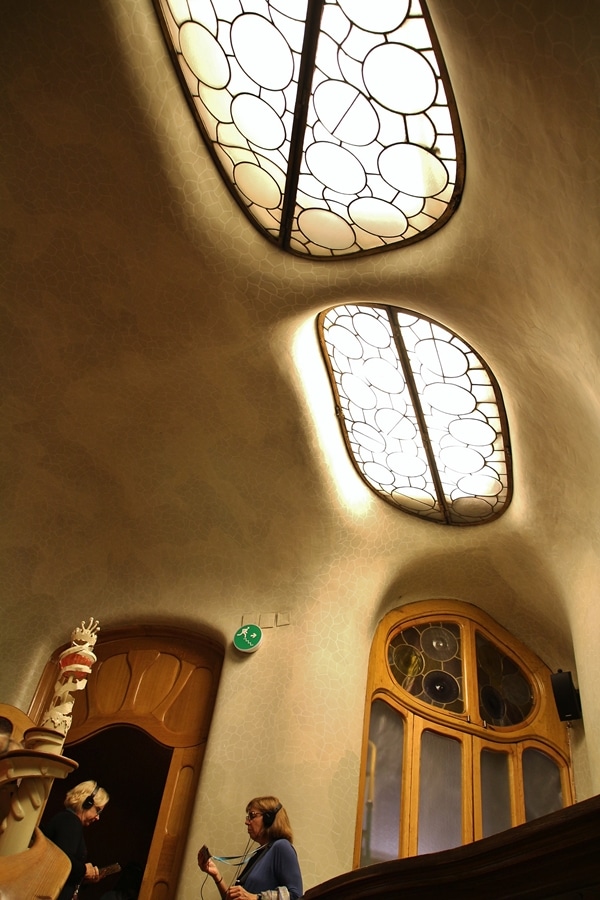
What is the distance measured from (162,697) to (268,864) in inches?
115

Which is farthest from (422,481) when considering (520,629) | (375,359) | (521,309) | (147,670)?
(147,670)

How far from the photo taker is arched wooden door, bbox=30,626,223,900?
5.49 metres

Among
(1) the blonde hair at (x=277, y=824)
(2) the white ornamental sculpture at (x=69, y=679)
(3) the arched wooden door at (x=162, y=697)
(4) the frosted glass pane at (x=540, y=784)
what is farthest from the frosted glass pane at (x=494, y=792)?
(2) the white ornamental sculpture at (x=69, y=679)

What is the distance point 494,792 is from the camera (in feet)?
19.1

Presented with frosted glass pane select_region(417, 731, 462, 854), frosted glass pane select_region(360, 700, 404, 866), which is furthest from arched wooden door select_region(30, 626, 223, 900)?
frosted glass pane select_region(417, 731, 462, 854)

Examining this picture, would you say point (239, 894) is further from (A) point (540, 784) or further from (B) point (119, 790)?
(B) point (119, 790)

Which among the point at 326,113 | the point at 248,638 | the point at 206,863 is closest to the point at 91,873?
the point at 206,863

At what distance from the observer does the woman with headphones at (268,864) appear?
10.2 feet

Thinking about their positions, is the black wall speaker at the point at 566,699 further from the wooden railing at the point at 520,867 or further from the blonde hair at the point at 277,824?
the wooden railing at the point at 520,867

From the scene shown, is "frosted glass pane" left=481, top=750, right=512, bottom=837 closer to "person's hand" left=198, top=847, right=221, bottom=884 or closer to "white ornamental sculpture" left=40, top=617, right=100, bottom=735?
"person's hand" left=198, top=847, right=221, bottom=884

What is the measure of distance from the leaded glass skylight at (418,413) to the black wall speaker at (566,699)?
1485 mm

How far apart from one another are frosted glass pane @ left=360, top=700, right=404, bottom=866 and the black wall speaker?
1.32 metres

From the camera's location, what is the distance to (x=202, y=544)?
6.12 metres

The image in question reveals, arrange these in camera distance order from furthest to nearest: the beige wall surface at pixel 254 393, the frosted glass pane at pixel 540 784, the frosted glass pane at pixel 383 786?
the frosted glass pane at pixel 540 784 → the frosted glass pane at pixel 383 786 → the beige wall surface at pixel 254 393
